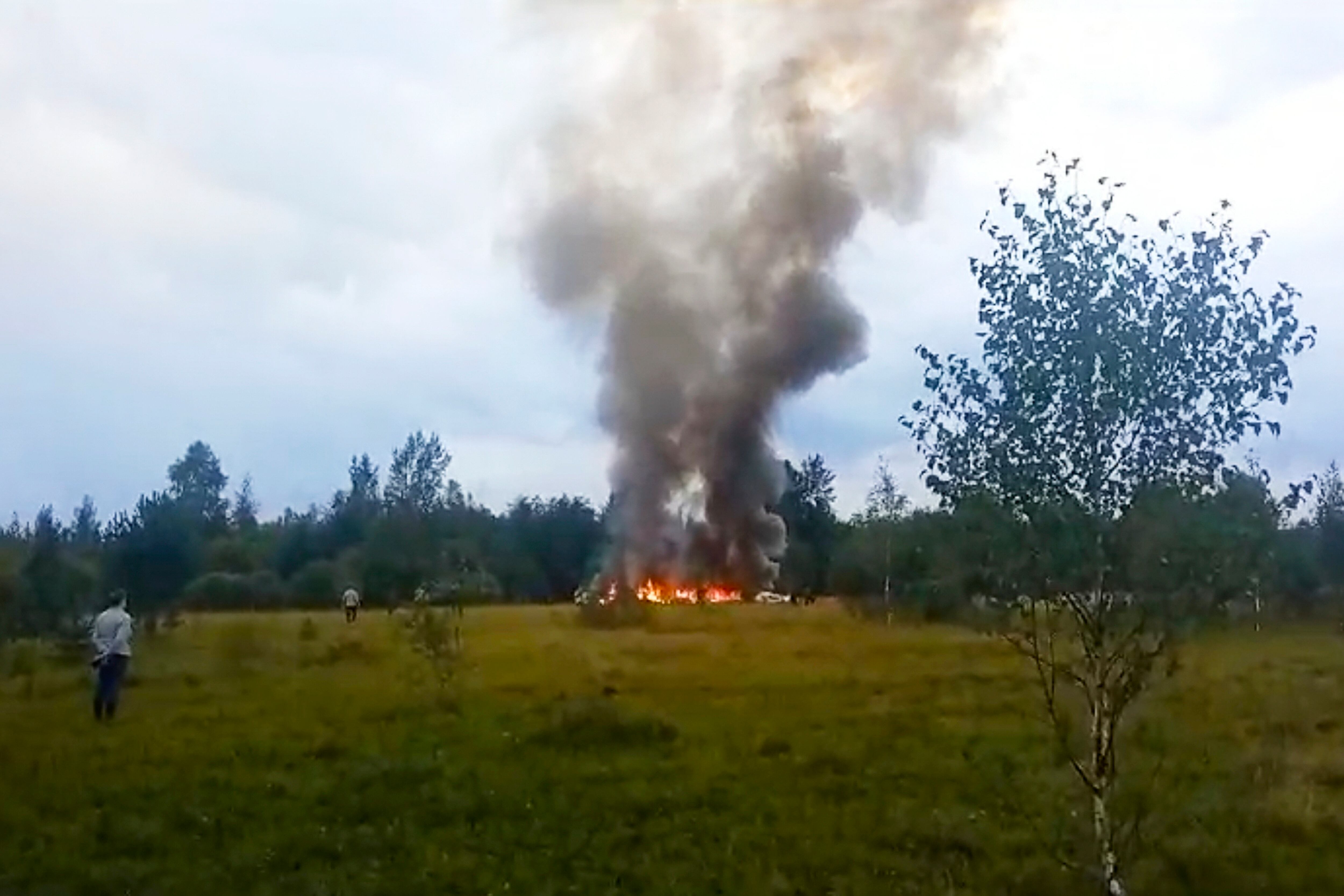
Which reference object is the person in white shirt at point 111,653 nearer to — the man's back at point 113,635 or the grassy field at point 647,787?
the man's back at point 113,635

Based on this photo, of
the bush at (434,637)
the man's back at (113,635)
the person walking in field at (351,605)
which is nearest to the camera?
the man's back at (113,635)

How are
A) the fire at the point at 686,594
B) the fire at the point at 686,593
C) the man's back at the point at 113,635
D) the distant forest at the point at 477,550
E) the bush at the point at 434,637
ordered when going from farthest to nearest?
the fire at the point at 686,594 < the fire at the point at 686,593 < the bush at the point at 434,637 < the man's back at the point at 113,635 < the distant forest at the point at 477,550

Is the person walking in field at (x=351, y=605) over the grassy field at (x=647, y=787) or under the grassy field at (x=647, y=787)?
over

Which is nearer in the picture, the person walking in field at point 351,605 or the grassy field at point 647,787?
the grassy field at point 647,787

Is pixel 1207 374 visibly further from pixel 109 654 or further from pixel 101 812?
pixel 109 654

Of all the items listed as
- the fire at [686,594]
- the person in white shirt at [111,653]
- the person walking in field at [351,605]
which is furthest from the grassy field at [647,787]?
the fire at [686,594]

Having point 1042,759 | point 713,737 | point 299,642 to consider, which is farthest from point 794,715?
point 299,642

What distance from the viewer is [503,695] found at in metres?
26.3

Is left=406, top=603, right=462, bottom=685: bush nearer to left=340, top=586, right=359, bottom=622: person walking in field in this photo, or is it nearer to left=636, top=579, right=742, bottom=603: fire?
left=340, top=586, right=359, bottom=622: person walking in field

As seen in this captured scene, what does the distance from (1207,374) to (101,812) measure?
11.6 metres

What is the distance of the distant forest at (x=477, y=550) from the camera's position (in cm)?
1027

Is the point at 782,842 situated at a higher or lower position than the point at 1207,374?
lower

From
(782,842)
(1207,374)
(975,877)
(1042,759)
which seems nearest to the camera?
(1207,374)

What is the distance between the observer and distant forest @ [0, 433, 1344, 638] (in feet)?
33.7
